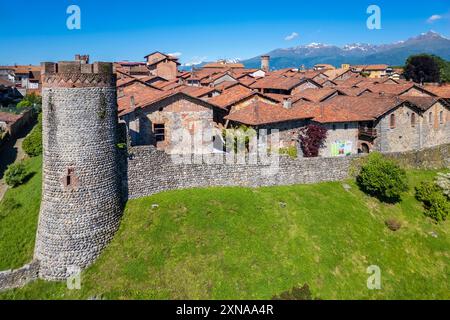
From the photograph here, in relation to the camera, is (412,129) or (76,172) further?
(412,129)

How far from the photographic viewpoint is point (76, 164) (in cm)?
Answer: 1972

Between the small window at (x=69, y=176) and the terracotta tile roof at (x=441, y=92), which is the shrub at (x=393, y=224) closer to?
the small window at (x=69, y=176)

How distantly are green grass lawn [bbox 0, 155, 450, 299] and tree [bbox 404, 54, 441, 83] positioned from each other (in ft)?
208

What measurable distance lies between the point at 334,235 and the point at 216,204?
7066 millimetres

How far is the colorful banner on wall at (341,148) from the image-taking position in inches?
1358

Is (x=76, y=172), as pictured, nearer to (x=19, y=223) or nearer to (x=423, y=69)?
(x=19, y=223)

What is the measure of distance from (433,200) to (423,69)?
62858mm

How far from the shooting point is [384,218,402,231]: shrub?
25.8m

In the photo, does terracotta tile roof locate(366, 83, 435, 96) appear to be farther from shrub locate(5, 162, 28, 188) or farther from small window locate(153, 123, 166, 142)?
shrub locate(5, 162, 28, 188)

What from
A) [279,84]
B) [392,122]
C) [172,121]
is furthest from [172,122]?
[279,84]

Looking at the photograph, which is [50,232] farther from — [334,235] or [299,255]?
[334,235]

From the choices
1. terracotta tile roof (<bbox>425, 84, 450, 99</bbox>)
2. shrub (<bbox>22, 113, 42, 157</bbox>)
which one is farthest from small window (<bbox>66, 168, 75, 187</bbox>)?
terracotta tile roof (<bbox>425, 84, 450, 99</bbox>)
